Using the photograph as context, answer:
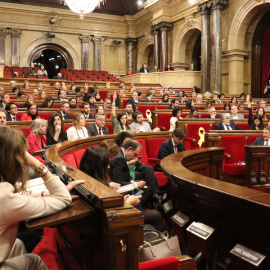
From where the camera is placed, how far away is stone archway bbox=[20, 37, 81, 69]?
16.8m

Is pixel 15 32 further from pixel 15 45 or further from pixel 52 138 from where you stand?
pixel 52 138

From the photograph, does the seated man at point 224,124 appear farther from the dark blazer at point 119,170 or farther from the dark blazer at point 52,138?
the dark blazer at point 119,170

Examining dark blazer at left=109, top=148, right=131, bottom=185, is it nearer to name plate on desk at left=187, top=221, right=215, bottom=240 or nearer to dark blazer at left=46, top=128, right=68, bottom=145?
name plate on desk at left=187, top=221, right=215, bottom=240

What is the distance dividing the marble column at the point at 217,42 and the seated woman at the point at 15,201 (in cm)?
1158

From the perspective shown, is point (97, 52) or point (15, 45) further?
point (97, 52)

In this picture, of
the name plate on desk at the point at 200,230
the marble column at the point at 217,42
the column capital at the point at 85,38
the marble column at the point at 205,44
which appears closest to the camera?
the name plate on desk at the point at 200,230

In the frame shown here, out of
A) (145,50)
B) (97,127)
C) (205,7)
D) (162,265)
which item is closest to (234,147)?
(97,127)

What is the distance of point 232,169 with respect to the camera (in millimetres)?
4414

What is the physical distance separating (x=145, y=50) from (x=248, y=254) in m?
17.3

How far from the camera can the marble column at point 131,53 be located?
60.7 ft

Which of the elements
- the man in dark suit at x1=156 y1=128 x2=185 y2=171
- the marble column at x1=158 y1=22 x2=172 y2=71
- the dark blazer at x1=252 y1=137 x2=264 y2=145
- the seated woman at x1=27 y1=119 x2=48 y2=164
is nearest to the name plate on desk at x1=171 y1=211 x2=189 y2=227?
the seated woman at x1=27 y1=119 x2=48 y2=164

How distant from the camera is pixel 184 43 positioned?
15172 millimetres

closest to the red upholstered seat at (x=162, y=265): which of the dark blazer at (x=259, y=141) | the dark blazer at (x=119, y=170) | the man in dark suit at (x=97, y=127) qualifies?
the dark blazer at (x=119, y=170)

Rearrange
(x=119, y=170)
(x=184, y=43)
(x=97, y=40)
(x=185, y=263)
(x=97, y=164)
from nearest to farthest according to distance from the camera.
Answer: (x=185, y=263) → (x=97, y=164) → (x=119, y=170) → (x=184, y=43) → (x=97, y=40)
